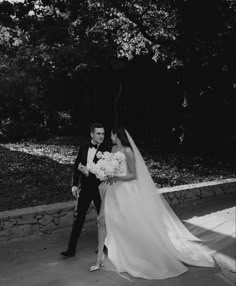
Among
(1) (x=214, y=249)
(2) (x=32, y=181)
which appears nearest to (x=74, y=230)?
(1) (x=214, y=249)

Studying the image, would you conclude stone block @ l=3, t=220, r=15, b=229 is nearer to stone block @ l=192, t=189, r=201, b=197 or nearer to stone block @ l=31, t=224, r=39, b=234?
stone block @ l=31, t=224, r=39, b=234

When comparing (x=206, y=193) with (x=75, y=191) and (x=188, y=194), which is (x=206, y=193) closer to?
(x=188, y=194)

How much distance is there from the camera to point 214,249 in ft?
22.0

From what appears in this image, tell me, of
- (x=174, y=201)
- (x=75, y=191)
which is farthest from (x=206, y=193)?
(x=75, y=191)

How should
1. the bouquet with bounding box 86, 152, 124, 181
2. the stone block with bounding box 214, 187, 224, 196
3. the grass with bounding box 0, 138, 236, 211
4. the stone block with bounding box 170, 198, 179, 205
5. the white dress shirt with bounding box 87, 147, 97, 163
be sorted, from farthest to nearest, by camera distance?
1. the stone block with bounding box 214, 187, 224, 196
2. the stone block with bounding box 170, 198, 179, 205
3. the grass with bounding box 0, 138, 236, 211
4. the white dress shirt with bounding box 87, 147, 97, 163
5. the bouquet with bounding box 86, 152, 124, 181

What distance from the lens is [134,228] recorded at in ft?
19.9

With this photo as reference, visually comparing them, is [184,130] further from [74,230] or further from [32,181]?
[74,230]

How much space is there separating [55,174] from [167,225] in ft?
19.1

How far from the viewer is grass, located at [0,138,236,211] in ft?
30.9

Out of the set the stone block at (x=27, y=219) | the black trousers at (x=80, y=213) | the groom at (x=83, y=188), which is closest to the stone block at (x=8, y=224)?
the stone block at (x=27, y=219)

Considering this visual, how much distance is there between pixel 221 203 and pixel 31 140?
17.3 metres

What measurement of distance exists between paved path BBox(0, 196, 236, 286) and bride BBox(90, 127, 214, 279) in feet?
0.69

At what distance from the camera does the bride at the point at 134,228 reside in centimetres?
582

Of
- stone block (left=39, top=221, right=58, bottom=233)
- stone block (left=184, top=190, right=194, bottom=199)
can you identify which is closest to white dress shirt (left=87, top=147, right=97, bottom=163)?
stone block (left=39, top=221, right=58, bottom=233)
